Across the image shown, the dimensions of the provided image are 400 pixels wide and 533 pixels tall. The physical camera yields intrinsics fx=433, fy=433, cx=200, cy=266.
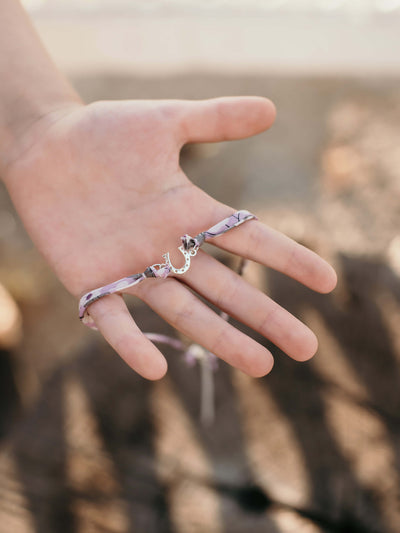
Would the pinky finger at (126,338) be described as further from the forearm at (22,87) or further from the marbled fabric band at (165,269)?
the forearm at (22,87)

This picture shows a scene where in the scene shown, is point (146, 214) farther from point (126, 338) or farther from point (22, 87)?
point (22, 87)

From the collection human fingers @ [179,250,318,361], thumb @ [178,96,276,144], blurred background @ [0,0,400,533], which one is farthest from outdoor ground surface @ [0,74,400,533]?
thumb @ [178,96,276,144]

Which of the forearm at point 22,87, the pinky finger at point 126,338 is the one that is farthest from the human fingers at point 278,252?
the forearm at point 22,87

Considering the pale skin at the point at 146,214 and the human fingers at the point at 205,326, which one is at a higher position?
the pale skin at the point at 146,214

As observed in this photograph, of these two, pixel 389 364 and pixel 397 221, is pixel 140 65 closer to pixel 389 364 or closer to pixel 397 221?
pixel 397 221

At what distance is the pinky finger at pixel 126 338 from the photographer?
893 mm

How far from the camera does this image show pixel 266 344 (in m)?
1.59

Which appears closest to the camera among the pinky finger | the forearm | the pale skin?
the pinky finger

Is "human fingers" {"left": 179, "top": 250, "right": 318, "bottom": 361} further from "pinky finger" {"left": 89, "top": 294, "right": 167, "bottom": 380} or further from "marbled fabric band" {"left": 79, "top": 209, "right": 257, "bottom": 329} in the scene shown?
"pinky finger" {"left": 89, "top": 294, "right": 167, "bottom": 380}

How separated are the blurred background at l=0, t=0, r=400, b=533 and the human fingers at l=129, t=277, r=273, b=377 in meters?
0.64

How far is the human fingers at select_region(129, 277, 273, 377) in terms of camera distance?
0.94 m

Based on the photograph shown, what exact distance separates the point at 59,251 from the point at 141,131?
0.38m

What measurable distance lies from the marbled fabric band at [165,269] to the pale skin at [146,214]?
0.08 feet

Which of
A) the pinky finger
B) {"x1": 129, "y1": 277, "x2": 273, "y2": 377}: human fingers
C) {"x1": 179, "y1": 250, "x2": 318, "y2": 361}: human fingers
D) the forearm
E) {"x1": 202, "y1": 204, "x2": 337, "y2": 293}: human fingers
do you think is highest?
the forearm
